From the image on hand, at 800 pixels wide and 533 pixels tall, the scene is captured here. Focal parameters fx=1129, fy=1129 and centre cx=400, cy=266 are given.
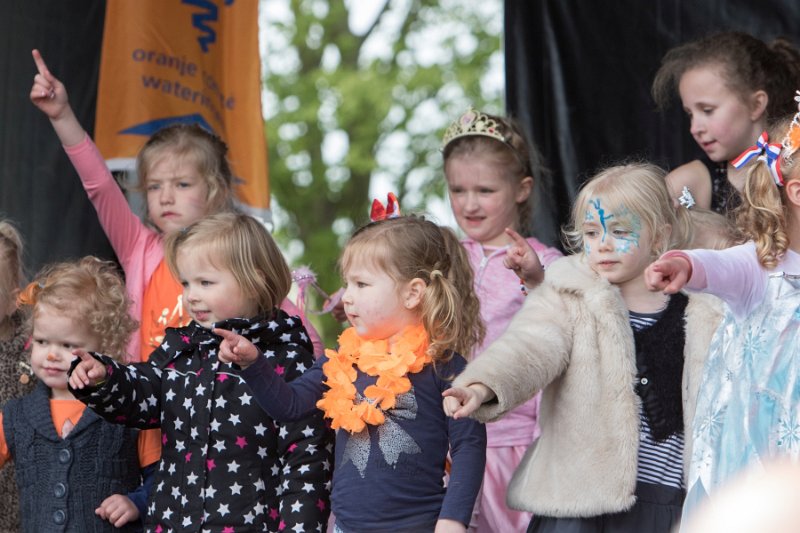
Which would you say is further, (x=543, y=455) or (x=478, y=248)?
(x=478, y=248)

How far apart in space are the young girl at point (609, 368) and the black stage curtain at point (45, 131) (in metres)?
2.50

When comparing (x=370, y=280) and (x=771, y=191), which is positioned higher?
(x=771, y=191)

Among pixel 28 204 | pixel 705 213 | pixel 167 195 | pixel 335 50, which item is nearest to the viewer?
pixel 705 213

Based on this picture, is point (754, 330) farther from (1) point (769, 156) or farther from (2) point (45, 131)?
(2) point (45, 131)

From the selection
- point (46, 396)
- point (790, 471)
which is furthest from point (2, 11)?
point (790, 471)

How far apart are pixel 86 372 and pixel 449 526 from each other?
1.23 metres

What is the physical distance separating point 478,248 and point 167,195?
138 centimetres

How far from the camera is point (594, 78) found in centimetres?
564

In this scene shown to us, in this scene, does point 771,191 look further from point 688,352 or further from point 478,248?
point 478,248

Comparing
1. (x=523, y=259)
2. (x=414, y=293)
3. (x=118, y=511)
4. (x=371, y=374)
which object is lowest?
(x=118, y=511)

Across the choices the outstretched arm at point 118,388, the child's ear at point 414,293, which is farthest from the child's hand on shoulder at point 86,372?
the child's ear at point 414,293

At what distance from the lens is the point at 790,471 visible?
1108 mm

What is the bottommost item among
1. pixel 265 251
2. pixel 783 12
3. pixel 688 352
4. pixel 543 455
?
pixel 543 455

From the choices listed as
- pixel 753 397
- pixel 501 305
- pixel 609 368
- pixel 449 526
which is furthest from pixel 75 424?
pixel 753 397
